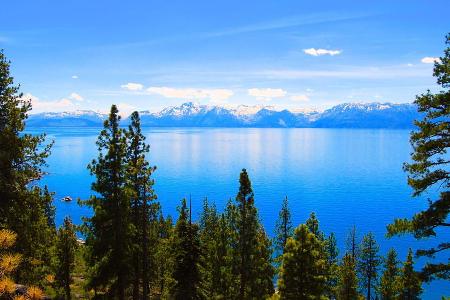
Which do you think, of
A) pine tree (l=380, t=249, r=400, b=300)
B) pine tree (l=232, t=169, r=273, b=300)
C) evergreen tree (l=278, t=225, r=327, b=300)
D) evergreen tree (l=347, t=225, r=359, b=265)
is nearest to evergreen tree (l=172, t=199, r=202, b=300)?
pine tree (l=232, t=169, r=273, b=300)

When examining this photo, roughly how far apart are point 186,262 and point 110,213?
13768 millimetres

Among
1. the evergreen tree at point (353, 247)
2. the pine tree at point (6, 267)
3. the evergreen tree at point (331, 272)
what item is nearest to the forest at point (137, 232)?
the pine tree at point (6, 267)

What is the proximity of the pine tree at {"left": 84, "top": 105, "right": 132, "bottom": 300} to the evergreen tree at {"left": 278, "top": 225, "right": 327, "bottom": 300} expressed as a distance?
11.0m

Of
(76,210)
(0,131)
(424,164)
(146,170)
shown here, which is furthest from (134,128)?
(76,210)

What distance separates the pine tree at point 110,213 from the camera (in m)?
26.0

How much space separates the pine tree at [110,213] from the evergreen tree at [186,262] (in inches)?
415

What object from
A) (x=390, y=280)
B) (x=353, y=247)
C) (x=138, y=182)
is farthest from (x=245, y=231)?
(x=353, y=247)

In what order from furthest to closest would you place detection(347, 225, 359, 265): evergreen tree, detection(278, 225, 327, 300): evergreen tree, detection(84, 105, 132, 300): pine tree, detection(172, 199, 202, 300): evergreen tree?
detection(347, 225, 359, 265): evergreen tree → detection(172, 199, 202, 300): evergreen tree → detection(84, 105, 132, 300): pine tree → detection(278, 225, 327, 300): evergreen tree

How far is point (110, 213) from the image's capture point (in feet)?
85.3

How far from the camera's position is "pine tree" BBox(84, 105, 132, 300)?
26.0 m

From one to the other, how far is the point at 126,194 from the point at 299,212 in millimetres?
124855

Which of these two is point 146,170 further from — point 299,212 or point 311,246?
point 299,212

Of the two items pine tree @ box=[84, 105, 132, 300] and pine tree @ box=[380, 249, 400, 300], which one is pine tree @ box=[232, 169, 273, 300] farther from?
pine tree @ box=[380, 249, 400, 300]

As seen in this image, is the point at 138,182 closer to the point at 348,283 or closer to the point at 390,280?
the point at 348,283
